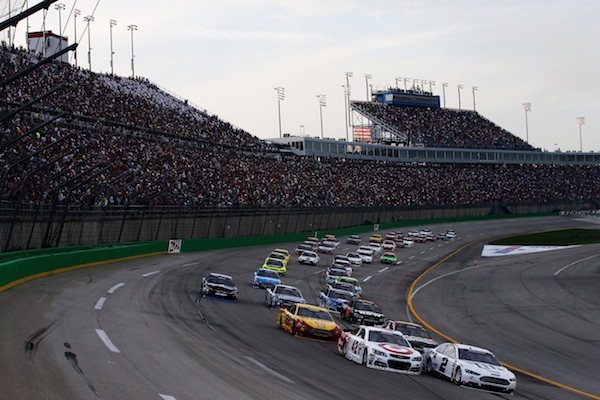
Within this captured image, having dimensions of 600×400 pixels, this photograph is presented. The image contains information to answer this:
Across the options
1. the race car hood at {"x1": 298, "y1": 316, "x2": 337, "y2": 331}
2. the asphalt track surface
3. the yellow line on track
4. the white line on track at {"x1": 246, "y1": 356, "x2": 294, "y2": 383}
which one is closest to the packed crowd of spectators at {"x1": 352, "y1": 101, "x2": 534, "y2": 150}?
the yellow line on track

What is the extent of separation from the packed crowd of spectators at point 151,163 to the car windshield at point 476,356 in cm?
1881

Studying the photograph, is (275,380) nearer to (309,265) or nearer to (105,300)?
(105,300)

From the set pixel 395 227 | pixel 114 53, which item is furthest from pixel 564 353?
pixel 114 53

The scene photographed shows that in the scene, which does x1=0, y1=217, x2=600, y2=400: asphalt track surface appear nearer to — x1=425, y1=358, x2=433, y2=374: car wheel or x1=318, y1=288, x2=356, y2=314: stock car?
x1=425, y1=358, x2=433, y2=374: car wheel

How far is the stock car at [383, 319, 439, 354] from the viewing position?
73.6 ft

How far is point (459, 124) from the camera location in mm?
147375

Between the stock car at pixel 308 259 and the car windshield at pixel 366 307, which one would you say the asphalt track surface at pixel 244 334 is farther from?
the stock car at pixel 308 259

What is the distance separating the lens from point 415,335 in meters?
23.2

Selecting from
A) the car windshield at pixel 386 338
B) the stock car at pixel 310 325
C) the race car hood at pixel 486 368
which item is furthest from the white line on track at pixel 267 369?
the stock car at pixel 310 325

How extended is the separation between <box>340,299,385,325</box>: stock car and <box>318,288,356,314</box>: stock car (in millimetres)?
1619

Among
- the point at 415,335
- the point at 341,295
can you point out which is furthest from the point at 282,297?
the point at 415,335

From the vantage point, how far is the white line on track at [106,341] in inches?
657

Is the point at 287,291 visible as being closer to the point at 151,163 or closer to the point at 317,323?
the point at 317,323

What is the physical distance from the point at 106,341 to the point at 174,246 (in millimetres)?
40966
